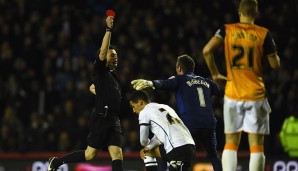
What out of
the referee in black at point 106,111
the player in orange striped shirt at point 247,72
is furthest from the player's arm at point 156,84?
the player in orange striped shirt at point 247,72

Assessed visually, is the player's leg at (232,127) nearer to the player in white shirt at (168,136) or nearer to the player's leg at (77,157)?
the player in white shirt at (168,136)

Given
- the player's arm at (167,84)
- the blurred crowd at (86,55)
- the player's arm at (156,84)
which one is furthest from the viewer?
the blurred crowd at (86,55)

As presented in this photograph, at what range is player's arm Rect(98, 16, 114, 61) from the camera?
896cm

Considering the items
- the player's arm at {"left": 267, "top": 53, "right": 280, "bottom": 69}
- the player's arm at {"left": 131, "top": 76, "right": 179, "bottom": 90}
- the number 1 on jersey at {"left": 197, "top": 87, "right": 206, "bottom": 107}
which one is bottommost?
the number 1 on jersey at {"left": 197, "top": 87, "right": 206, "bottom": 107}

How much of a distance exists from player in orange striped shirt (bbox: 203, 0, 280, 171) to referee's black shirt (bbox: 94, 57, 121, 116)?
2251 mm

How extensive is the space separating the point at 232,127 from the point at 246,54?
2.45ft

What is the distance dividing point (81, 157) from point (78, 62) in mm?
7510

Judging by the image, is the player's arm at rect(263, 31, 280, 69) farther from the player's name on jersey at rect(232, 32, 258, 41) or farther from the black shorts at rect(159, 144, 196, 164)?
the black shorts at rect(159, 144, 196, 164)

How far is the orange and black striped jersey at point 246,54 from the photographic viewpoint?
749 centimetres

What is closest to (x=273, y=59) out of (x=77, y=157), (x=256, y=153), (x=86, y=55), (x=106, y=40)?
(x=256, y=153)

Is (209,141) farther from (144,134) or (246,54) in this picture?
(246,54)

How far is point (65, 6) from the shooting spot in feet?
60.4

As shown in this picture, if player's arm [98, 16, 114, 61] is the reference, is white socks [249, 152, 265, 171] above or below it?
below

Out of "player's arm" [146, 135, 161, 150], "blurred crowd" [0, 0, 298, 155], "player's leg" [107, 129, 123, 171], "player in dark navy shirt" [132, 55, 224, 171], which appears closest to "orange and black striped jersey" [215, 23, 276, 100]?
"player's arm" [146, 135, 161, 150]
